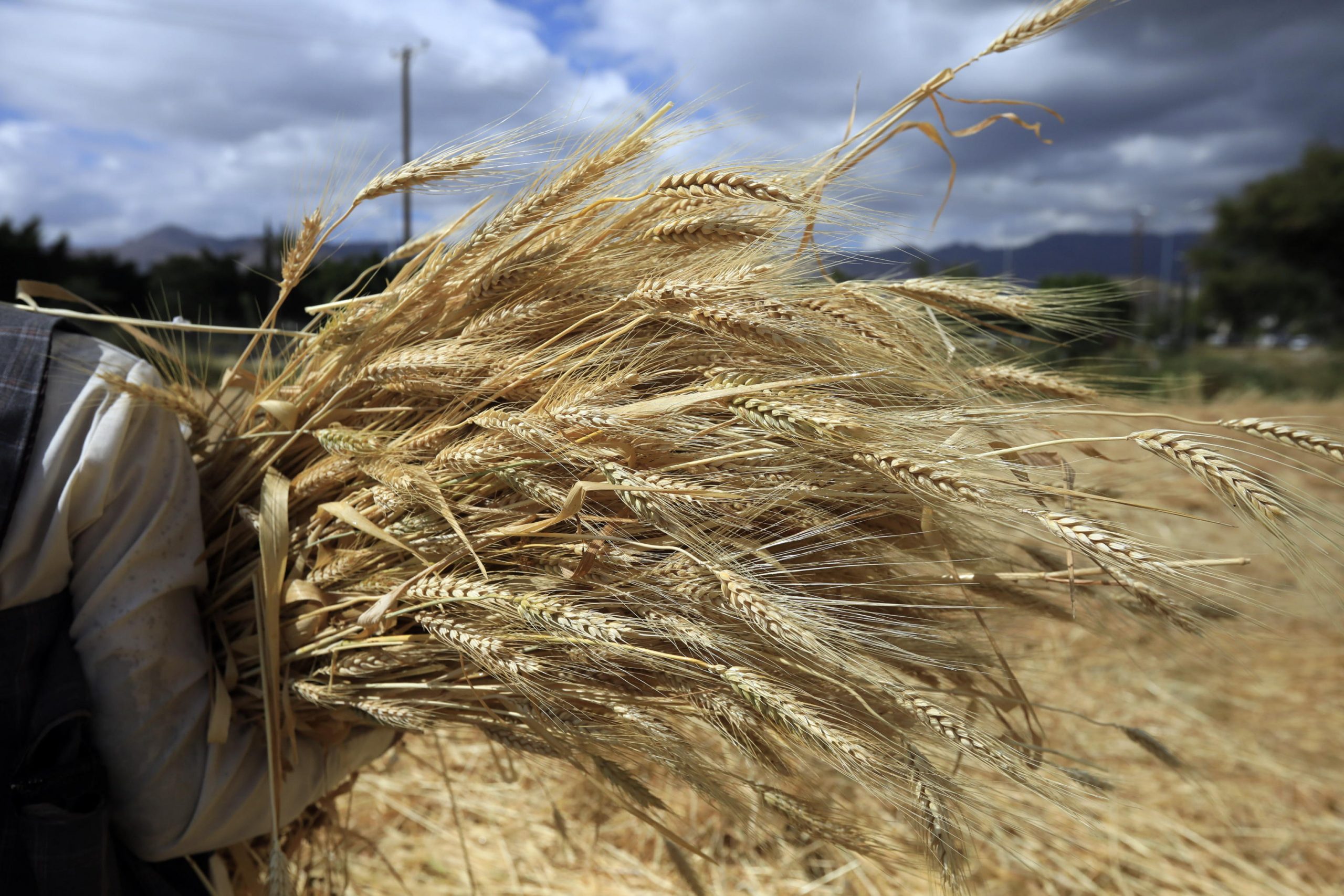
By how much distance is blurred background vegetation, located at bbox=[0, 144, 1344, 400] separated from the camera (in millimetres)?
1099

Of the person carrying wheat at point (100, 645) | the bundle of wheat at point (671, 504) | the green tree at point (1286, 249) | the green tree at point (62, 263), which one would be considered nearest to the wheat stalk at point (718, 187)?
the bundle of wheat at point (671, 504)

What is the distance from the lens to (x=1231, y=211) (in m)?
22.1

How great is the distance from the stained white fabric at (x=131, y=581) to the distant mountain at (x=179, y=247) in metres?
0.29

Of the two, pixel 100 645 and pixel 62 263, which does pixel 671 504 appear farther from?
pixel 62 263

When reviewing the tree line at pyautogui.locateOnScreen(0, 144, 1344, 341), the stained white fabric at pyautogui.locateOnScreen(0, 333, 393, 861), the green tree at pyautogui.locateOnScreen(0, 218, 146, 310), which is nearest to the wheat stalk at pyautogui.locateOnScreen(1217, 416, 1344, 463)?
the stained white fabric at pyautogui.locateOnScreen(0, 333, 393, 861)

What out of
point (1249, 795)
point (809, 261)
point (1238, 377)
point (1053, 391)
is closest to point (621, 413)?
point (809, 261)

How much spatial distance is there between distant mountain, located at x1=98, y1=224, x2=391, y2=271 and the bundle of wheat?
0.69 ft

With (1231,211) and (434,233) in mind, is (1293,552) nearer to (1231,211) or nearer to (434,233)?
(434,233)

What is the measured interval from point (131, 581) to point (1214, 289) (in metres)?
29.9

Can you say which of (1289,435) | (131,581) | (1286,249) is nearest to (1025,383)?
(1289,435)

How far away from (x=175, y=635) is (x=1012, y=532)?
89 centimetres

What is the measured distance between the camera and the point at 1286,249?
20.8 metres

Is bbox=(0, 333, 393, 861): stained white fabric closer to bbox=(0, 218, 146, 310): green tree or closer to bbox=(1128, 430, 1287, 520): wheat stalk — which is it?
bbox=(1128, 430, 1287, 520): wheat stalk

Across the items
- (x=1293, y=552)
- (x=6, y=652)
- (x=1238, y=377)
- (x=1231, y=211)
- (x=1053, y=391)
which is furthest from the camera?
(x=1231, y=211)
